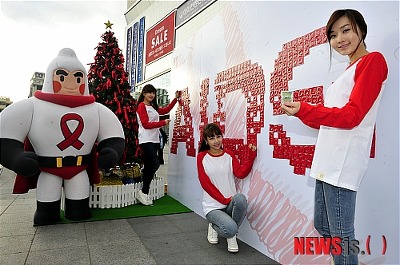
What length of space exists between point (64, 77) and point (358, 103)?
2901mm

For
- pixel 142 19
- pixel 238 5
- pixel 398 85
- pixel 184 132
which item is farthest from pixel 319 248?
pixel 142 19

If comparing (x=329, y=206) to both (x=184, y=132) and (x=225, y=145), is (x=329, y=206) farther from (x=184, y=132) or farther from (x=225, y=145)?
(x=184, y=132)

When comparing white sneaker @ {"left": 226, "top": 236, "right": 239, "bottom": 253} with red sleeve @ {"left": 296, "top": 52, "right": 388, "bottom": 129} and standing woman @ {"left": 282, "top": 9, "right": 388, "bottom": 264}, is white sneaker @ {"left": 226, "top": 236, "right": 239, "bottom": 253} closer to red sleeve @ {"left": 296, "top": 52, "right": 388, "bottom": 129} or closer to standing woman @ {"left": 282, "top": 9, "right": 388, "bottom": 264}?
standing woman @ {"left": 282, "top": 9, "right": 388, "bottom": 264}

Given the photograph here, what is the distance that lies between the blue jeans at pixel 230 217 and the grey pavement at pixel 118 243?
0.19 metres

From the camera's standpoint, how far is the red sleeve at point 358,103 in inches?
50.0

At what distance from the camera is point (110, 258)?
2287 millimetres

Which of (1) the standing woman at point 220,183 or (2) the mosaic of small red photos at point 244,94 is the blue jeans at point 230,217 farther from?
(2) the mosaic of small red photos at point 244,94

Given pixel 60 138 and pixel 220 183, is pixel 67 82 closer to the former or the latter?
pixel 60 138

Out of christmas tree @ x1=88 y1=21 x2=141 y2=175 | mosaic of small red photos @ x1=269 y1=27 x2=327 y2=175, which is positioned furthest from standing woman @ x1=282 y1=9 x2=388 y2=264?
christmas tree @ x1=88 y1=21 x2=141 y2=175

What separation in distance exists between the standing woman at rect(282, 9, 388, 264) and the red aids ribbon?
A: 7.97 ft

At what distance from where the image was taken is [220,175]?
2619mm

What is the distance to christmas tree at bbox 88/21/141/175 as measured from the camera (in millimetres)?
4316

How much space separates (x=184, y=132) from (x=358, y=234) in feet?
8.86

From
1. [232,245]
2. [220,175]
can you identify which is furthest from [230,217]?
[220,175]
